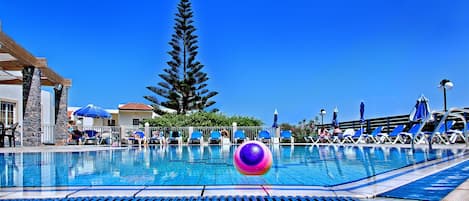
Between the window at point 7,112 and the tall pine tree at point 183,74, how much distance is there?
1067cm

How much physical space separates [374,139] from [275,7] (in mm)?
7614

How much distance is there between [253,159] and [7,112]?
13602mm

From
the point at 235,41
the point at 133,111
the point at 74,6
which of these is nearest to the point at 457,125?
the point at 235,41

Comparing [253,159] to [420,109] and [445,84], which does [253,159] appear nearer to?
[420,109]

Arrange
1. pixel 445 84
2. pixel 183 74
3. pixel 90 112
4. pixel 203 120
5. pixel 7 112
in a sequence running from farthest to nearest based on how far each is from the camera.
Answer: pixel 183 74 → pixel 203 120 → pixel 90 112 → pixel 7 112 → pixel 445 84

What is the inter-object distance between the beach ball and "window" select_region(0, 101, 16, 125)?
13144mm

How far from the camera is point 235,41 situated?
24.6 meters

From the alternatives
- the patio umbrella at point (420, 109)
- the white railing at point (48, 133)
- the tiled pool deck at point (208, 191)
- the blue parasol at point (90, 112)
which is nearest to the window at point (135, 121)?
the blue parasol at point (90, 112)

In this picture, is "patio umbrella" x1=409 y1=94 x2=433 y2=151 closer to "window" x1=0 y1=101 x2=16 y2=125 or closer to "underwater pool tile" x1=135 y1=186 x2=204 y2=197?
"underwater pool tile" x1=135 y1=186 x2=204 y2=197

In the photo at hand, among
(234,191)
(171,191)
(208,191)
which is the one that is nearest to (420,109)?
(234,191)

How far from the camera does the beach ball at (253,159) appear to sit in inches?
159

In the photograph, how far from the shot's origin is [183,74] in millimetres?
25750

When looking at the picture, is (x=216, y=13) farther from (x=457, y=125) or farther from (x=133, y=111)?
(x=457, y=125)

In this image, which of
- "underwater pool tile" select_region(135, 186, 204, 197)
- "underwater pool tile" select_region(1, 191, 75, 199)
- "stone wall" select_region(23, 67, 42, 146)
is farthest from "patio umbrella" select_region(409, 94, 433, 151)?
"underwater pool tile" select_region(1, 191, 75, 199)
